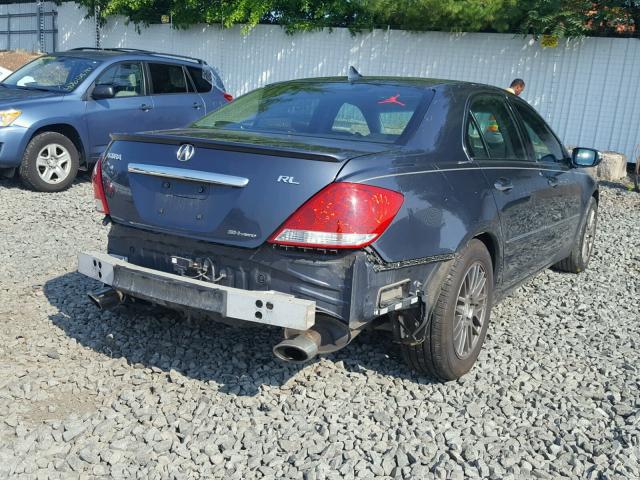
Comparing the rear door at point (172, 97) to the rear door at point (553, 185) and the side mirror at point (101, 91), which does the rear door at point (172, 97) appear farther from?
the rear door at point (553, 185)

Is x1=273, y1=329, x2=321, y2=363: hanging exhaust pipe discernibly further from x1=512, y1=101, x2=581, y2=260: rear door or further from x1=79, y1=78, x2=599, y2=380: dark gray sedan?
x1=512, y1=101, x2=581, y2=260: rear door

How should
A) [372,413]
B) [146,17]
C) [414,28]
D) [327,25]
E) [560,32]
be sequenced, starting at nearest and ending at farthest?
[372,413] → [560,32] → [414,28] → [327,25] → [146,17]

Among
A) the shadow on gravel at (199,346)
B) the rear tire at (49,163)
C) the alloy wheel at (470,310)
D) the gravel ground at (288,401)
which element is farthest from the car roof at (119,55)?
the alloy wheel at (470,310)

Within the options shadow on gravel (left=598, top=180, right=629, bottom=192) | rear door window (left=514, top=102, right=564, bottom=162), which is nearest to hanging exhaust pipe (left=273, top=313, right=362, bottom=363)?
rear door window (left=514, top=102, right=564, bottom=162)

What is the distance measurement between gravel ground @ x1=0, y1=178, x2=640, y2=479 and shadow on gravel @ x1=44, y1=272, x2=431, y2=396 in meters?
0.01

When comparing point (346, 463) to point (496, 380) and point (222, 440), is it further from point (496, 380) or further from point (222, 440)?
point (496, 380)

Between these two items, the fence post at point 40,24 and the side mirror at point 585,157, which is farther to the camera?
the fence post at point 40,24

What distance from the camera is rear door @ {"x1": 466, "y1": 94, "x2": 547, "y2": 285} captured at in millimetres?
4180

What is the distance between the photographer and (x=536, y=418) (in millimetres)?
3600

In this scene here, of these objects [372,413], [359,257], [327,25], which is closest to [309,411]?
[372,413]

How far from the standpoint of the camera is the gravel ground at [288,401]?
10.2 feet

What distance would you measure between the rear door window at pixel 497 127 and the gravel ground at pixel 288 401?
4.07ft

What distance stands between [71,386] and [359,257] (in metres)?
1.79

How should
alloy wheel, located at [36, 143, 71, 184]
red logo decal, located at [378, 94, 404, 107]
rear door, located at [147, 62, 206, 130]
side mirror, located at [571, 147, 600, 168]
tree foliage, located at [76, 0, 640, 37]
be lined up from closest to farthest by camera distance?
red logo decal, located at [378, 94, 404, 107], side mirror, located at [571, 147, 600, 168], alloy wheel, located at [36, 143, 71, 184], rear door, located at [147, 62, 206, 130], tree foliage, located at [76, 0, 640, 37]
